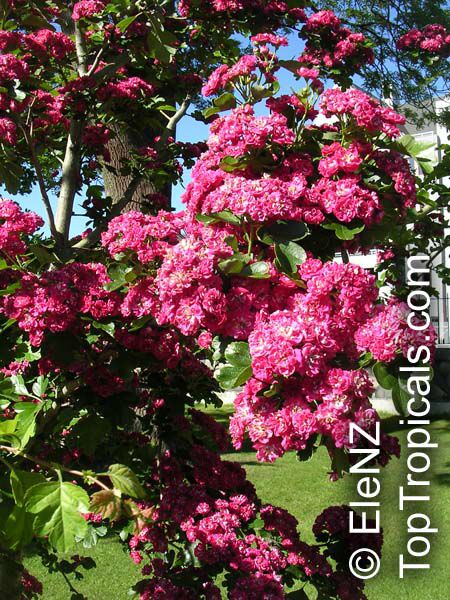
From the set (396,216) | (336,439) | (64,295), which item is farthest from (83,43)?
(336,439)

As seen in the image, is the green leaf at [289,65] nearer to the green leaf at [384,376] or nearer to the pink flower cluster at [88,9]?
the green leaf at [384,376]

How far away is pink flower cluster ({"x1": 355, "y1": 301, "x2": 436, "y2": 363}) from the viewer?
144cm

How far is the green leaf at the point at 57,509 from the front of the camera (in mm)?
1153

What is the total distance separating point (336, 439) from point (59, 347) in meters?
0.98

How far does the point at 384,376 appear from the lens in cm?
150

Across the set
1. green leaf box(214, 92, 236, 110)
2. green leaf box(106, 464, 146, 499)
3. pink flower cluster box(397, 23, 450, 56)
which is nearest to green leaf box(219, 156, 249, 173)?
green leaf box(214, 92, 236, 110)

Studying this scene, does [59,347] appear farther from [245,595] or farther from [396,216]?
[396,216]

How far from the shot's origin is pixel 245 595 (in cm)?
182

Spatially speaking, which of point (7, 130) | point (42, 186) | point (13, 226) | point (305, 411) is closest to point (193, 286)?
point (305, 411)

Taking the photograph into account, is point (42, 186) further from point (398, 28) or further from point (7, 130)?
point (398, 28)

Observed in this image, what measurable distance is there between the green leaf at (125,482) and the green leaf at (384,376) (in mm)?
602

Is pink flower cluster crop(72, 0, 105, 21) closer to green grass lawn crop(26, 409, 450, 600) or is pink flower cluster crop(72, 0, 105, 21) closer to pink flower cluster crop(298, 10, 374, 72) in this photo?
pink flower cluster crop(298, 10, 374, 72)

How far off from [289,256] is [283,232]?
0.08 m

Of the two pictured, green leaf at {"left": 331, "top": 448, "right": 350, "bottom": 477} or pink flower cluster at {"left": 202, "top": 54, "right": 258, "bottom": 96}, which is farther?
pink flower cluster at {"left": 202, "top": 54, "right": 258, "bottom": 96}
